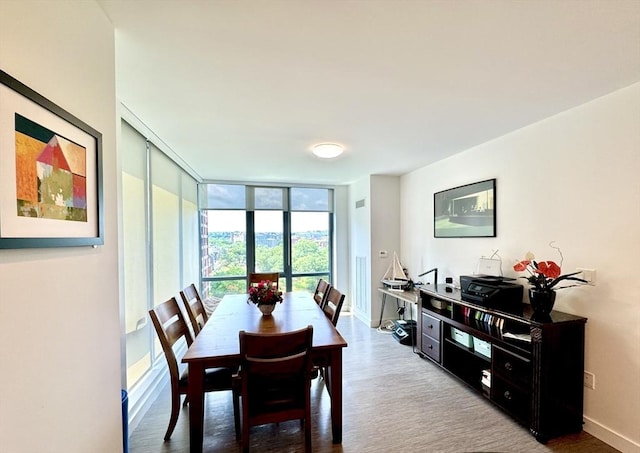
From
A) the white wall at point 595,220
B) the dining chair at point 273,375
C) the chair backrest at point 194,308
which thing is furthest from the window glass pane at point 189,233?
the white wall at point 595,220

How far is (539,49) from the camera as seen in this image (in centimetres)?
153

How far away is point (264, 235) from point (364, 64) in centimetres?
410

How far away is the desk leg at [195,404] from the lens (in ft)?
6.01

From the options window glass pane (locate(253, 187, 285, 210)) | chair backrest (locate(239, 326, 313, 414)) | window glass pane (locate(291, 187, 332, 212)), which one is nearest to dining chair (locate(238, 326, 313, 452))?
chair backrest (locate(239, 326, 313, 414))

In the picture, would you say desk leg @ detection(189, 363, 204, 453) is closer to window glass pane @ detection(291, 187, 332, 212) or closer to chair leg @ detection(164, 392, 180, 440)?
chair leg @ detection(164, 392, 180, 440)

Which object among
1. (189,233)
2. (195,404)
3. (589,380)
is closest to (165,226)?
(189,233)

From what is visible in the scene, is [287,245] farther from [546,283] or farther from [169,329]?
[546,283]

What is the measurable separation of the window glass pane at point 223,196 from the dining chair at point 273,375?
380cm

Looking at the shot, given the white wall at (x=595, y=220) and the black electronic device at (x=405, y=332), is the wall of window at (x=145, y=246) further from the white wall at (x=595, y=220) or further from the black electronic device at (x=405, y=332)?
the white wall at (x=595, y=220)

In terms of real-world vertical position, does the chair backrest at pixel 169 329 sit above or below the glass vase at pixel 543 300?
below

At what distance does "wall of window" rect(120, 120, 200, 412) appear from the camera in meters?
2.39

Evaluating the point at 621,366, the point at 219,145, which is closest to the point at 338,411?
the point at 621,366

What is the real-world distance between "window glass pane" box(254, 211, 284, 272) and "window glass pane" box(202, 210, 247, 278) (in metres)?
0.25

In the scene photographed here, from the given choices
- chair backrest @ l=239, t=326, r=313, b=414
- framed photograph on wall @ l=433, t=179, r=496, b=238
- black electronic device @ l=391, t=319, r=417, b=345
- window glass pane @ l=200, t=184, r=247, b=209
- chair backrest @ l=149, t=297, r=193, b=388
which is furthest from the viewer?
window glass pane @ l=200, t=184, r=247, b=209
